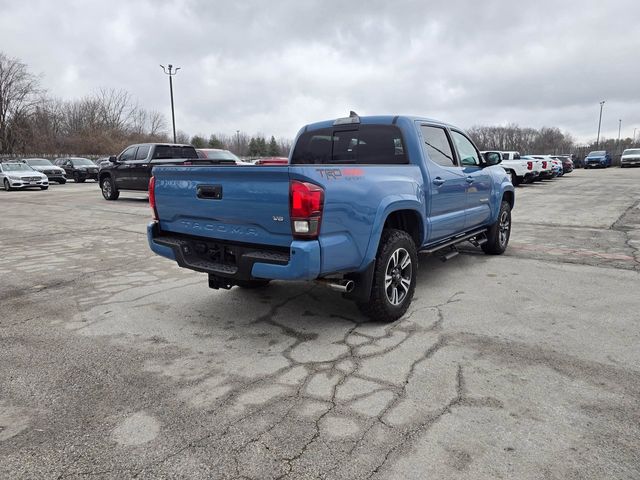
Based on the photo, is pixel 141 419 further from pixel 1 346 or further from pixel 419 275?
pixel 419 275

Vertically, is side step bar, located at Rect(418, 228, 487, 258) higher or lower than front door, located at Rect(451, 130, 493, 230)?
lower

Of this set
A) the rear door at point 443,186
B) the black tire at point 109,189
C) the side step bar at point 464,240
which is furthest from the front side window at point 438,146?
the black tire at point 109,189

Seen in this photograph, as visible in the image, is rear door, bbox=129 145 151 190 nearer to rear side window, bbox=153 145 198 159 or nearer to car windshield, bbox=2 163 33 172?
rear side window, bbox=153 145 198 159

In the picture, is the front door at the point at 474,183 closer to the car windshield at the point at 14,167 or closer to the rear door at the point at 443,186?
the rear door at the point at 443,186

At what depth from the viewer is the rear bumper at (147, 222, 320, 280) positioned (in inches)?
129

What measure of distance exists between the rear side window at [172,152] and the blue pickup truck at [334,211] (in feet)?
35.4

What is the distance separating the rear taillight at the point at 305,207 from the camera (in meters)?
3.22

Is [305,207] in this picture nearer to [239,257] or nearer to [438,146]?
[239,257]

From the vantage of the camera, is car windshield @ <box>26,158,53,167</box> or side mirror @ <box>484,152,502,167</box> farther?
car windshield @ <box>26,158,53,167</box>

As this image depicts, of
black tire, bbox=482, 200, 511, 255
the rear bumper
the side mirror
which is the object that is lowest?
black tire, bbox=482, 200, 511, 255

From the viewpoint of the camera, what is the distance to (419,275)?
19.0 feet

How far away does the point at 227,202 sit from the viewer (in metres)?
3.65

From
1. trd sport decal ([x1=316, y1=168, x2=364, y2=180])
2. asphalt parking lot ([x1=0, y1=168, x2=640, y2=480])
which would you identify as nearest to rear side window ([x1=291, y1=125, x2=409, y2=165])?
trd sport decal ([x1=316, y1=168, x2=364, y2=180])

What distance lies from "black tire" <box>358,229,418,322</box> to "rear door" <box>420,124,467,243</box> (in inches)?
26.7
